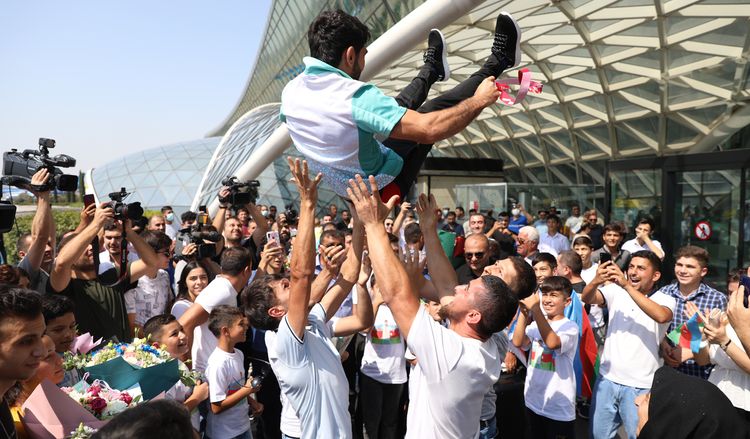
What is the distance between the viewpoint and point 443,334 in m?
2.42

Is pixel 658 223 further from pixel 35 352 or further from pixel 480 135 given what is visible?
pixel 480 135

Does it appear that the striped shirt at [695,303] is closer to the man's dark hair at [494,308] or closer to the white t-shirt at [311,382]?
the man's dark hair at [494,308]

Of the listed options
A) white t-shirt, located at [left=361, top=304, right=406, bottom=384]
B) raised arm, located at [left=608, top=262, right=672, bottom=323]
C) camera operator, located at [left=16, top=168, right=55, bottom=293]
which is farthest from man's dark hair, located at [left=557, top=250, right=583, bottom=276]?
camera operator, located at [left=16, top=168, right=55, bottom=293]

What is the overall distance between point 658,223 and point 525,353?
843 cm

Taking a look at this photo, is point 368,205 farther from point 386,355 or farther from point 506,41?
point 386,355

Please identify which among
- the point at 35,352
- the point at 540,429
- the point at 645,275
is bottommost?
the point at 540,429

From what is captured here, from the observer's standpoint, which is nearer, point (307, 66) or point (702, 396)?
point (702, 396)

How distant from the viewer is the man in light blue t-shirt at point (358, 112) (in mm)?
2260

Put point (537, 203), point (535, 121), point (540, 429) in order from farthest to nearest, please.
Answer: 1. point (535, 121)
2. point (537, 203)
3. point (540, 429)

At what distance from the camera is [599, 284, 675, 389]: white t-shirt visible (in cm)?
436

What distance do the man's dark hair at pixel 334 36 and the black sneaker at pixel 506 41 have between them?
80cm

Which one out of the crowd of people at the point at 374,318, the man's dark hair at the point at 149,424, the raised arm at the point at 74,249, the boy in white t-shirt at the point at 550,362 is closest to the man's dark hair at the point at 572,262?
the crowd of people at the point at 374,318

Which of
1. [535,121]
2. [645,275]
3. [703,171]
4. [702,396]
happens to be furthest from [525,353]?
[535,121]

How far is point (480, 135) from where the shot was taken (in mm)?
33094
